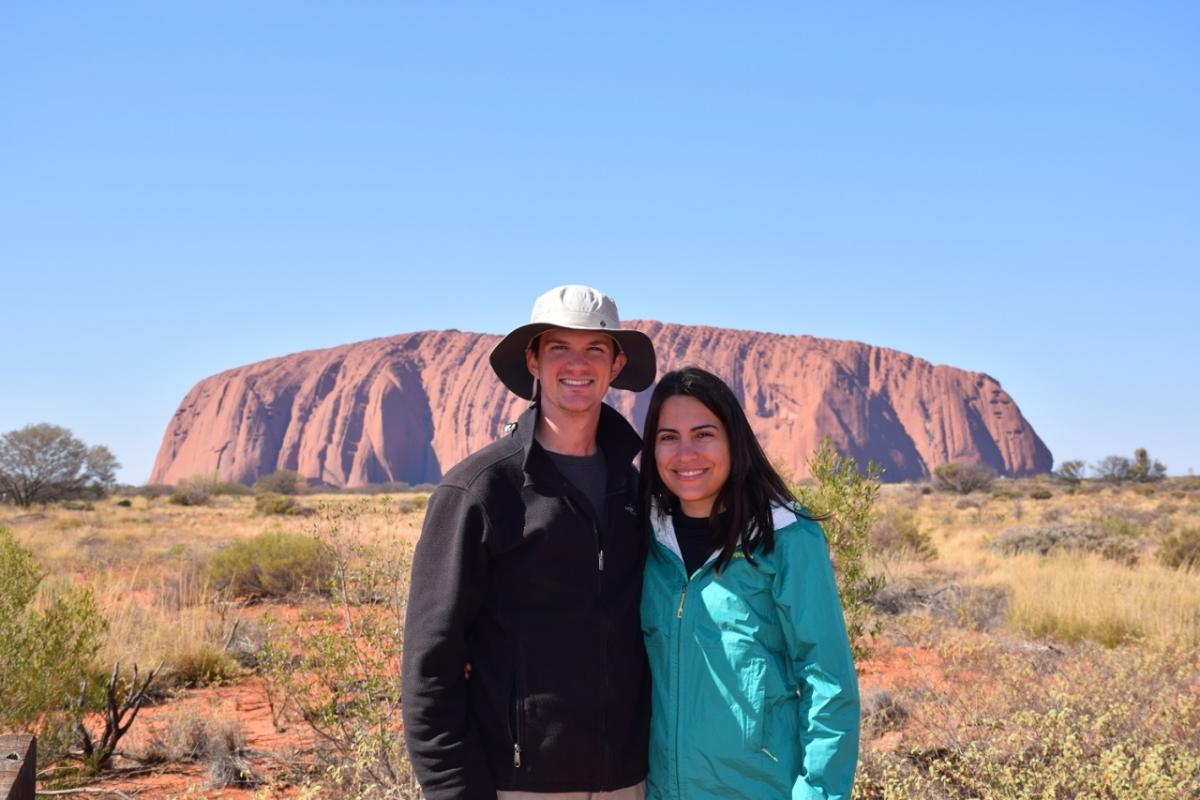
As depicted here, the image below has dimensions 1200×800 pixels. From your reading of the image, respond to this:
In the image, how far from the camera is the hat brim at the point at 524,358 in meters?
2.40

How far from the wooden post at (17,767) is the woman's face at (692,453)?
54.2 inches

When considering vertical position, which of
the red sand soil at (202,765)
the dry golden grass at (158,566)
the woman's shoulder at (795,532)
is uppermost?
the woman's shoulder at (795,532)

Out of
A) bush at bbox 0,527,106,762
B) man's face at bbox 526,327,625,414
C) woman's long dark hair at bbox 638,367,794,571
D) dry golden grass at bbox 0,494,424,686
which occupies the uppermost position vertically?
man's face at bbox 526,327,625,414

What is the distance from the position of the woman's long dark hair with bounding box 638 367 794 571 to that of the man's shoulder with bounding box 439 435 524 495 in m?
0.35

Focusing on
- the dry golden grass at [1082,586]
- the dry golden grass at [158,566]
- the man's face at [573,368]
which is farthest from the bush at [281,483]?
the man's face at [573,368]

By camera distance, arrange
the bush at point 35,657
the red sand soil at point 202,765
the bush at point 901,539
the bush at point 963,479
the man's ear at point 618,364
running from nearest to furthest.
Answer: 1. the man's ear at point 618,364
2. the bush at point 35,657
3. the red sand soil at point 202,765
4. the bush at point 901,539
5. the bush at point 963,479

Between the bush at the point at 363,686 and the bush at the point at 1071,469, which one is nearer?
the bush at the point at 363,686

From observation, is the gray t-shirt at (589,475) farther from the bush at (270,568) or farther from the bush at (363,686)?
the bush at (270,568)

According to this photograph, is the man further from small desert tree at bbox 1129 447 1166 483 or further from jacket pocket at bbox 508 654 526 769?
small desert tree at bbox 1129 447 1166 483

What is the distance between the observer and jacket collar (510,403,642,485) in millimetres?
2248

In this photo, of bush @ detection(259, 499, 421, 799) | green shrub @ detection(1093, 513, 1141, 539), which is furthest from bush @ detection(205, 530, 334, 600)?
green shrub @ detection(1093, 513, 1141, 539)

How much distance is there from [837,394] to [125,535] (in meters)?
78.2

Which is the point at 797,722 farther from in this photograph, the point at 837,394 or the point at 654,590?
the point at 837,394

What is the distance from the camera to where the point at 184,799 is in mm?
3822
